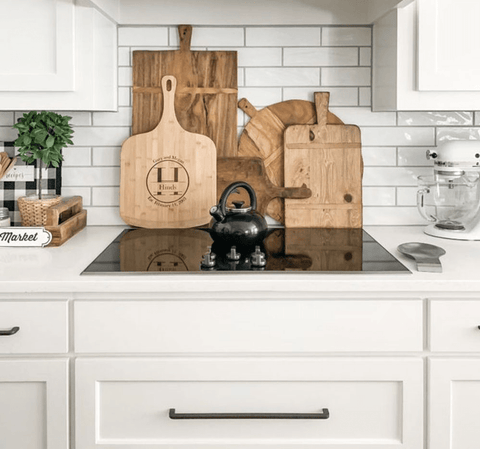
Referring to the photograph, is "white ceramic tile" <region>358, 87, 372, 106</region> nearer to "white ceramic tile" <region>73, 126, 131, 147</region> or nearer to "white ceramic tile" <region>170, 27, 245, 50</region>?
"white ceramic tile" <region>170, 27, 245, 50</region>

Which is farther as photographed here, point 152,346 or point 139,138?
point 139,138

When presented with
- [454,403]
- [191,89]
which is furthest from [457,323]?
[191,89]

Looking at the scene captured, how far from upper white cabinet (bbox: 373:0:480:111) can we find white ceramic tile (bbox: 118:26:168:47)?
83 centimetres

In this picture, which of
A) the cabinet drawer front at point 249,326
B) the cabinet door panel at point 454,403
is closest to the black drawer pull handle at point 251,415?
the cabinet drawer front at point 249,326

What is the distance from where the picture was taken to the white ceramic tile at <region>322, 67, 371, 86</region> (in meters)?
2.27

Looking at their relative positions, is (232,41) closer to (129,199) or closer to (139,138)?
(139,138)

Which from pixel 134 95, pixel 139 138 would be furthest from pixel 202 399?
pixel 134 95

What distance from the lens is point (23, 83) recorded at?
6.24 ft

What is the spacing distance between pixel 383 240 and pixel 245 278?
0.67 m

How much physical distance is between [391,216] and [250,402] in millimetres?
1027

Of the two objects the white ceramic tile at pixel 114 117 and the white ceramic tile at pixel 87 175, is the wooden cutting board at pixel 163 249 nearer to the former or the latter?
the white ceramic tile at pixel 87 175

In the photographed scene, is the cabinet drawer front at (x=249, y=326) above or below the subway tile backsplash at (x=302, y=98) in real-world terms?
below

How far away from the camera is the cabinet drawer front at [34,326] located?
1.58m

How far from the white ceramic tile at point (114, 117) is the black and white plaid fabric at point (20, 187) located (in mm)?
226
